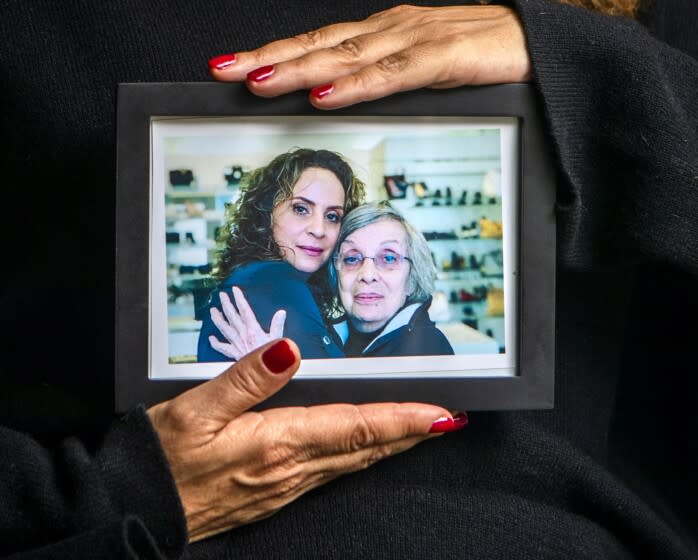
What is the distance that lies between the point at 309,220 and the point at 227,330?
0.40 feet

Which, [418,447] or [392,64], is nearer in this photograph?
[392,64]

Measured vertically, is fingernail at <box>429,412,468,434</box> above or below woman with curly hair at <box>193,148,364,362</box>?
below

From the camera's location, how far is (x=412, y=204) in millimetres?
760

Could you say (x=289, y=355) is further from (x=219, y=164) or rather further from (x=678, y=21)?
(x=678, y=21)

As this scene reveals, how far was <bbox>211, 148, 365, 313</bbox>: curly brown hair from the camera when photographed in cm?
75

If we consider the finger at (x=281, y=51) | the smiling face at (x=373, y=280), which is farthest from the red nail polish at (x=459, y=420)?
the finger at (x=281, y=51)

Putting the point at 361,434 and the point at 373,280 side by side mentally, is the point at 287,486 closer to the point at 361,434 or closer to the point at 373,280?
the point at 361,434

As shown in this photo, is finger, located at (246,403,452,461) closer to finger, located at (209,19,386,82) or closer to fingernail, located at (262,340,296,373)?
fingernail, located at (262,340,296,373)

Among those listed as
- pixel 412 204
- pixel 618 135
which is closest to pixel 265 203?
pixel 412 204

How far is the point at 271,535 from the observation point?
2.83ft

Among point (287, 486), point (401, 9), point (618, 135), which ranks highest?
point (401, 9)

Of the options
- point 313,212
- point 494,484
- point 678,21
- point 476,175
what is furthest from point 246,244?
point 678,21

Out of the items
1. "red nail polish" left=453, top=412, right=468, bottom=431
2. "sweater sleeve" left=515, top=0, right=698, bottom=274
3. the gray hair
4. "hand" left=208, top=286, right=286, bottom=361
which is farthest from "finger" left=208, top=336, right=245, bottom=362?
"sweater sleeve" left=515, top=0, right=698, bottom=274

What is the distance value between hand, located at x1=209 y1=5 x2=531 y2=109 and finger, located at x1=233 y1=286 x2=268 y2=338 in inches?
6.9
